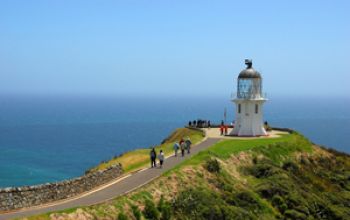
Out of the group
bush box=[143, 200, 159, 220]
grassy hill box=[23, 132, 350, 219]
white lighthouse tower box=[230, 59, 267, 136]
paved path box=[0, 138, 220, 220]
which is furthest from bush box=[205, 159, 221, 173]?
white lighthouse tower box=[230, 59, 267, 136]

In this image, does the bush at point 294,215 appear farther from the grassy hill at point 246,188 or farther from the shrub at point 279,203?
the shrub at point 279,203

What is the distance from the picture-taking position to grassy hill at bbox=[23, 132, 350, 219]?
25.2m

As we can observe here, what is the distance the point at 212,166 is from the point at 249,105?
19.5 metres

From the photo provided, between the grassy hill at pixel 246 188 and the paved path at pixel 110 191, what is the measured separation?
32.2 inches

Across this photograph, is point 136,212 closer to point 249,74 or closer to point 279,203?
point 279,203

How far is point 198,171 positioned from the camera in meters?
32.9

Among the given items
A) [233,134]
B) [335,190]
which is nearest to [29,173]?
[233,134]

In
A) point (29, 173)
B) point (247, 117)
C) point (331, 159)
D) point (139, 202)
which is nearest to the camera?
point (139, 202)

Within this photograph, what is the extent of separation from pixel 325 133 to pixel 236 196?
12261 centimetres

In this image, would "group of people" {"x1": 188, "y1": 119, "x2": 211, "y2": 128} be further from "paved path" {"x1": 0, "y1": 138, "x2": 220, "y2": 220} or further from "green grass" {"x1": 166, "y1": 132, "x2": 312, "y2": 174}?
"paved path" {"x1": 0, "y1": 138, "x2": 220, "y2": 220}

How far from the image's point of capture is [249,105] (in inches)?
2069

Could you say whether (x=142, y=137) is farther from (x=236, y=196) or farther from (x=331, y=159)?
(x=236, y=196)

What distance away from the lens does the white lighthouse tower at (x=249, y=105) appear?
5250cm

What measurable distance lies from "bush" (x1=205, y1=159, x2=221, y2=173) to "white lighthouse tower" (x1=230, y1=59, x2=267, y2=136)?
1806 centimetres
